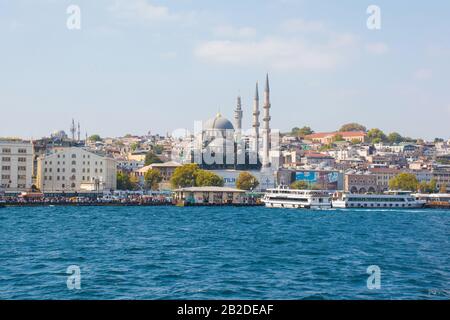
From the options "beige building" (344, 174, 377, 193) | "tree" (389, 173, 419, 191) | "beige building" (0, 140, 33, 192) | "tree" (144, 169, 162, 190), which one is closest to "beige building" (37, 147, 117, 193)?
"beige building" (0, 140, 33, 192)

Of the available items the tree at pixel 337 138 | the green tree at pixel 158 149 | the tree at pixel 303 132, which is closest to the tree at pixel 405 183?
the green tree at pixel 158 149

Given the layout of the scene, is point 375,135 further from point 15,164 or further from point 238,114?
point 15,164

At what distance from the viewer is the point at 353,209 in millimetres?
53688

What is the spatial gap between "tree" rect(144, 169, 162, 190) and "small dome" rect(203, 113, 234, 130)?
52.9 ft

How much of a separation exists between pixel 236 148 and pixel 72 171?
23.0 m

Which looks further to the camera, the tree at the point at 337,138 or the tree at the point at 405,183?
the tree at the point at 337,138

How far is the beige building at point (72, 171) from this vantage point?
192ft

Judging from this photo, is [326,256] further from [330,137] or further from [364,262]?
[330,137]

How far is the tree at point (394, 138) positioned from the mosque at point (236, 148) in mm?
44000

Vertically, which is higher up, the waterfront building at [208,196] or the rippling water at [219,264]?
the waterfront building at [208,196]

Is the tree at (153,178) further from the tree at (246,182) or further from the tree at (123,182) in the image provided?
the tree at (246,182)

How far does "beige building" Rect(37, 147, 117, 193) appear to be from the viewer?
58597mm
